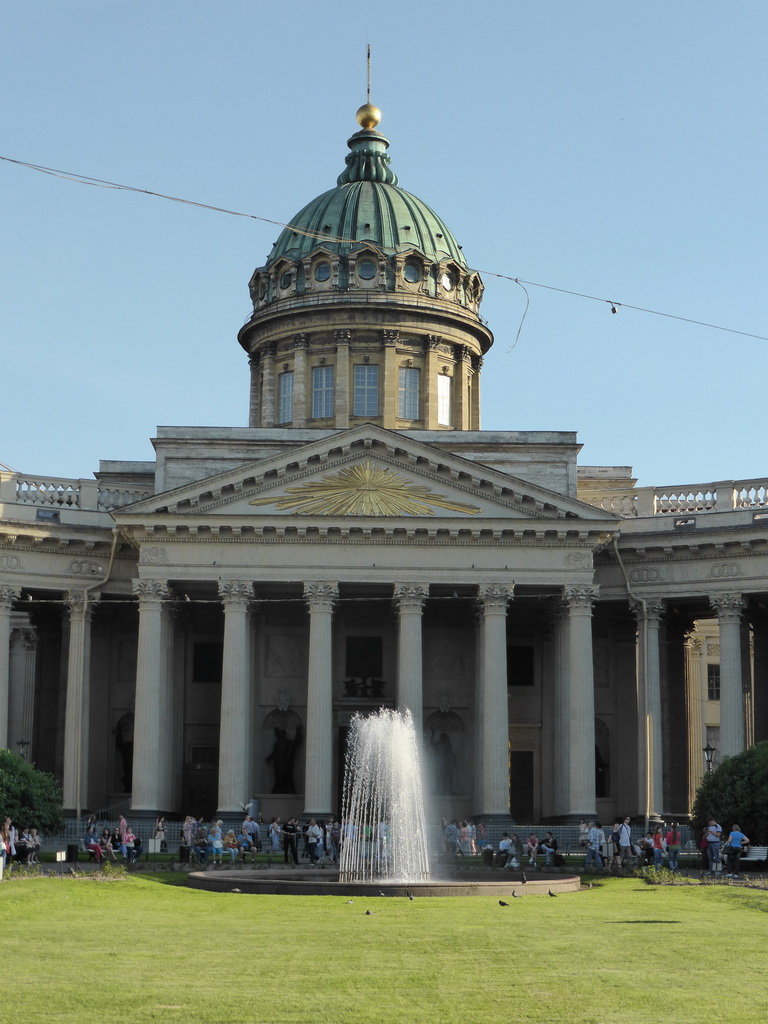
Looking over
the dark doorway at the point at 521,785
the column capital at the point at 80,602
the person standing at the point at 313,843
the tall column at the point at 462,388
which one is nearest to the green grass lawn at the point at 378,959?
the person standing at the point at 313,843

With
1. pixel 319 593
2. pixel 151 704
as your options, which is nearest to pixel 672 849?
pixel 319 593

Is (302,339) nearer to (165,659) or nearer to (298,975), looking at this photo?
(165,659)

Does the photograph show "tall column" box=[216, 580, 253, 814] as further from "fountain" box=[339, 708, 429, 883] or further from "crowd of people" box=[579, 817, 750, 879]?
"crowd of people" box=[579, 817, 750, 879]

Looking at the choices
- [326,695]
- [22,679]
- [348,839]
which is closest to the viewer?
[348,839]

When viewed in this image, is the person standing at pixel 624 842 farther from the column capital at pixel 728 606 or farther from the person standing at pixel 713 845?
the column capital at pixel 728 606

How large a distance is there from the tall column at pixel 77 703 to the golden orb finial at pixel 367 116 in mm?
35013

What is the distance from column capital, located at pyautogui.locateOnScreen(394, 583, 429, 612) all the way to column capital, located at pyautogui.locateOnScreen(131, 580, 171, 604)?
322 inches

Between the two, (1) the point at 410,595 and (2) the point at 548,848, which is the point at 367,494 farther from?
(2) the point at 548,848

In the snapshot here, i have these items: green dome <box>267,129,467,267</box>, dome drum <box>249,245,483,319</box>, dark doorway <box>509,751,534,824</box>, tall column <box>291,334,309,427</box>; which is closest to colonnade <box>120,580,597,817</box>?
dark doorway <box>509,751,534,824</box>

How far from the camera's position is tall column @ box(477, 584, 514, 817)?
5419 cm

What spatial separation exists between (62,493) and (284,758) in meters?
13.1

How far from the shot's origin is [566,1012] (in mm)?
16703

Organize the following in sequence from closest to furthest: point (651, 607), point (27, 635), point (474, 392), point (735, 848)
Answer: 1. point (735, 848)
2. point (651, 607)
3. point (27, 635)
4. point (474, 392)

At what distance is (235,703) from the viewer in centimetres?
5447
